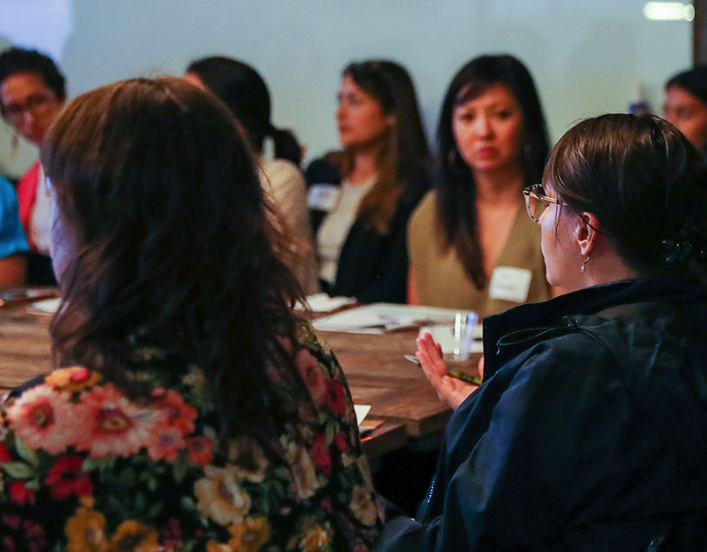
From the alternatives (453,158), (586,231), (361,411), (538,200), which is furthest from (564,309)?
(453,158)

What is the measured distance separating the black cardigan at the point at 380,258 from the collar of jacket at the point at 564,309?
222 cm

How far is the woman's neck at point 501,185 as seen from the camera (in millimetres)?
3062

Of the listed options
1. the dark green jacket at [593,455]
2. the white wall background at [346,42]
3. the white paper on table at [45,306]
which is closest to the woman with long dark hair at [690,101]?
the white wall background at [346,42]

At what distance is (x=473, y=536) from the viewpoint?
3.67 feet

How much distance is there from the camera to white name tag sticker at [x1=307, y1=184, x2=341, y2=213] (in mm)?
3961

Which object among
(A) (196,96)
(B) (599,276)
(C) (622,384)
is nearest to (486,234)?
(B) (599,276)

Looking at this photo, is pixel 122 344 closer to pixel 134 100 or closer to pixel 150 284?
pixel 150 284

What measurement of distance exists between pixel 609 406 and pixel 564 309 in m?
0.19

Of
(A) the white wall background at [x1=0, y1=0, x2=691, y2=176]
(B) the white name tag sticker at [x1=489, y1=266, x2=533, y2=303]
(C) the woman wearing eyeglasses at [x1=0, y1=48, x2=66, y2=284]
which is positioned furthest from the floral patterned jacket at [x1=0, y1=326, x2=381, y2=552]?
(A) the white wall background at [x1=0, y1=0, x2=691, y2=176]

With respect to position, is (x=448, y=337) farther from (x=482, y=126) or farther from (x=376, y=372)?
(x=482, y=126)

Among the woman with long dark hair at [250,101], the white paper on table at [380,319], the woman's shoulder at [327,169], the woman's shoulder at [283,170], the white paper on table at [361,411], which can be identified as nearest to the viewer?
the white paper on table at [361,411]

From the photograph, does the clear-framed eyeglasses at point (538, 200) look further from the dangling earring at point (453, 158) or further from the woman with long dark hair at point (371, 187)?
the woman with long dark hair at point (371, 187)

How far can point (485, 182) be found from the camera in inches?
121

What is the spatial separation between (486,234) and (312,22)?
6.91ft
